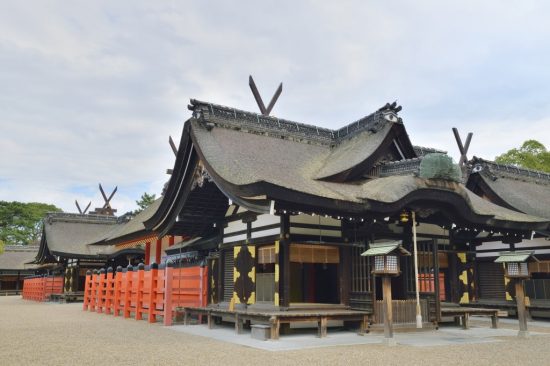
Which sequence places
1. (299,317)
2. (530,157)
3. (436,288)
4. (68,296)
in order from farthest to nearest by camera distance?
(530,157) < (68,296) < (436,288) < (299,317)

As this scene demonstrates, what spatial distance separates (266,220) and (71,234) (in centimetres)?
2482

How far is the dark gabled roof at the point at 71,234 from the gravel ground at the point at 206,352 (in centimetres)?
1920

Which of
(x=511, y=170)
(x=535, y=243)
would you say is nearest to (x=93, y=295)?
(x=535, y=243)

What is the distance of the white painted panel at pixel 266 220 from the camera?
11.7m

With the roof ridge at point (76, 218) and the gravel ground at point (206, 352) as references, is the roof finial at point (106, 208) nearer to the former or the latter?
the roof ridge at point (76, 218)

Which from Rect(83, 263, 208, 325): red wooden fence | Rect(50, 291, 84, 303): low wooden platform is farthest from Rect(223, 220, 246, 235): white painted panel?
Rect(50, 291, 84, 303): low wooden platform

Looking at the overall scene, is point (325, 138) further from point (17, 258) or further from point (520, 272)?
point (17, 258)

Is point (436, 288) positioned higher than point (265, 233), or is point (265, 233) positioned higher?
point (265, 233)

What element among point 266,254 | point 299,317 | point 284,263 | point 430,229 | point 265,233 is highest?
point 430,229

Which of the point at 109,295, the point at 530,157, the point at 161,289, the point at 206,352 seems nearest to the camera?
the point at 206,352

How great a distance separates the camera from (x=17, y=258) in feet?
149

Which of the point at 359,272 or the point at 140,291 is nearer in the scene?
the point at 359,272

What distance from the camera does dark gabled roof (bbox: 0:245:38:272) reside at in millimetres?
43594

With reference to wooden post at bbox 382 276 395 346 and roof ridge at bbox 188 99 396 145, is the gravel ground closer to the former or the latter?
wooden post at bbox 382 276 395 346
